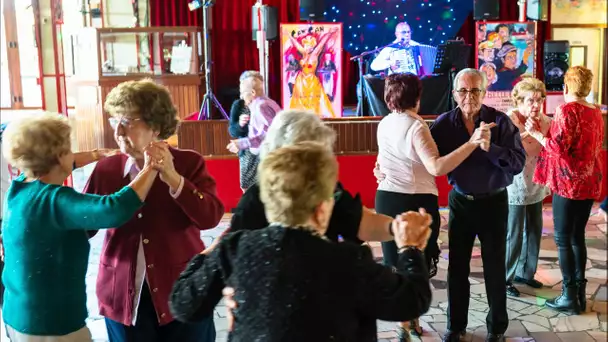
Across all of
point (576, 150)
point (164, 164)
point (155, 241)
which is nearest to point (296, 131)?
point (164, 164)

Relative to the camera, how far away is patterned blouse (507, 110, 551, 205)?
12.3 feet

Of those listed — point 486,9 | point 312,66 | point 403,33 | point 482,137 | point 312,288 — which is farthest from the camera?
point 403,33

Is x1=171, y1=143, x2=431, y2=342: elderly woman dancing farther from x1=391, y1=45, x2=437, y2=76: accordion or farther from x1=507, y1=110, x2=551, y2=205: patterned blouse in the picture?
x1=391, y1=45, x2=437, y2=76: accordion

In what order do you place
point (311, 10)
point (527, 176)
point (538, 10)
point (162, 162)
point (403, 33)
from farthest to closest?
point (403, 33) < point (311, 10) < point (538, 10) < point (527, 176) < point (162, 162)

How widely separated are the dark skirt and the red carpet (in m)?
1.14

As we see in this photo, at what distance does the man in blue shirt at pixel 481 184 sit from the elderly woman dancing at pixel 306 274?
152 centimetres

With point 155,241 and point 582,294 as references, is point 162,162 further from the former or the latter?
point 582,294

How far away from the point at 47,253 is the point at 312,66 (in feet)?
18.7

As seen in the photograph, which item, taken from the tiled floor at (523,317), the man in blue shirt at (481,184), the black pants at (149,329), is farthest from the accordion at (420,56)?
the black pants at (149,329)

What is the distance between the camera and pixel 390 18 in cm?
966

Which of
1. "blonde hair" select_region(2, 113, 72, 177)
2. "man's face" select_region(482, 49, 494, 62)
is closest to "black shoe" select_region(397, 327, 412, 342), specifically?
"blonde hair" select_region(2, 113, 72, 177)

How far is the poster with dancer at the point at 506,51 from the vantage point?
24.3 ft

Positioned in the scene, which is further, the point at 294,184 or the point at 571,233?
the point at 571,233

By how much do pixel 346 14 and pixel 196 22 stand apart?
7.26ft
